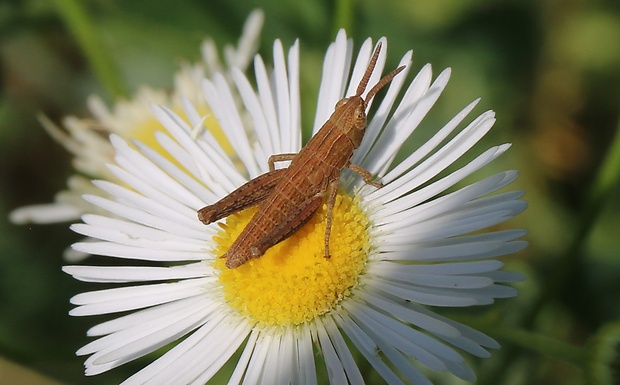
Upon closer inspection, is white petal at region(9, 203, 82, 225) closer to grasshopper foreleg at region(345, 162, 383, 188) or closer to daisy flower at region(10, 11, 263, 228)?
daisy flower at region(10, 11, 263, 228)

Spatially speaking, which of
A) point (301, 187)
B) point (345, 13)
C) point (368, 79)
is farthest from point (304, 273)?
point (345, 13)

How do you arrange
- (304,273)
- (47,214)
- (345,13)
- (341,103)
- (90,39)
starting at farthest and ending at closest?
(90,39) → (47,214) → (345,13) → (341,103) → (304,273)

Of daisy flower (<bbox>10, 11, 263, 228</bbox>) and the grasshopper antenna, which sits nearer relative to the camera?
the grasshopper antenna

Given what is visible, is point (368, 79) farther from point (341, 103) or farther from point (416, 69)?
point (416, 69)

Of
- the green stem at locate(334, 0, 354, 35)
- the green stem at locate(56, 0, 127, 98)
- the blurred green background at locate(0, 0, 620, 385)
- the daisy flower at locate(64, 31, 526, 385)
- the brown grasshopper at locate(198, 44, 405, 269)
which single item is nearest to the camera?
the daisy flower at locate(64, 31, 526, 385)

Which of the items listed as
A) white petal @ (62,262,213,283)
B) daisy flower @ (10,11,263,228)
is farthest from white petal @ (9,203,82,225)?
white petal @ (62,262,213,283)

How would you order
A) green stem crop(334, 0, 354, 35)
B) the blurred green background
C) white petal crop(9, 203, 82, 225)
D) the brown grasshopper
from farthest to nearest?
the blurred green background → white petal crop(9, 203, 82, 225) → green stem crop(334, 0, 354, 35) → the brown grasshopper
